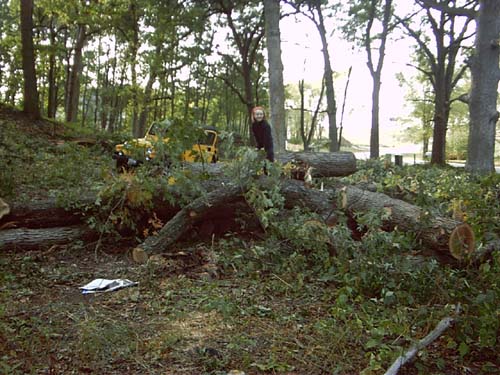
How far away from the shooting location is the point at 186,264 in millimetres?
5395

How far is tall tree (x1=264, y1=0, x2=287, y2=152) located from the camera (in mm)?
12703

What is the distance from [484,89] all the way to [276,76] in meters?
5.74

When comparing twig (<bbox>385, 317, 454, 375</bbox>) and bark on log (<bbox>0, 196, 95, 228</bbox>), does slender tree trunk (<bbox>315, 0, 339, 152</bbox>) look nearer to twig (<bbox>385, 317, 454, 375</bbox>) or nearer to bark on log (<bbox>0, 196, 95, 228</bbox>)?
bark on log (<bbox>0, 196, 95, 228</bbox>)

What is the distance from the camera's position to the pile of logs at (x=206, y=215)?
548 centimetres

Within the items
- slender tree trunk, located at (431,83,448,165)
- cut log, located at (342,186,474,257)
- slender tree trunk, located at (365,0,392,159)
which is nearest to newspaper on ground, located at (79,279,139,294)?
cut log, located at (342,186,474,257)

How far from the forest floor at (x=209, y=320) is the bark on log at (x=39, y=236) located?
0.14m

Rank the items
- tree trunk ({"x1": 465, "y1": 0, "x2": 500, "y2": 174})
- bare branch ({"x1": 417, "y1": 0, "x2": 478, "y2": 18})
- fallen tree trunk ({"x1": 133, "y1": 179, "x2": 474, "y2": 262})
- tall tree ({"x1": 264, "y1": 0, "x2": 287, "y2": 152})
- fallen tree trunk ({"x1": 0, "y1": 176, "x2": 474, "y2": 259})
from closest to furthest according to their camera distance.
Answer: fallen tree trunk ({"x1": 133, "y1": 179, "x2": 474, "y2": 262})
fallen tree trunk ({"x1": 0, "y1": 176, "x2": 474, "y2": 259})
bare branch ({"x1": 417, "y1": 0, "x2": 478, "y2": 18})
tree trunk ({"x1": 465, "y1": 0, "x2": 500, "y2": 174})
tall tree ({"x1": 264, "y1": 0, "x2": 287, "y2": 152})

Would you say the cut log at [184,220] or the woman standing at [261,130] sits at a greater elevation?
the woman standing at [261,130]

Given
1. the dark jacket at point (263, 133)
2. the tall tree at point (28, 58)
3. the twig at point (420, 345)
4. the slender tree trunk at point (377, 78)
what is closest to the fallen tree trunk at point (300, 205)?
the dark jacket at point (263, 133)

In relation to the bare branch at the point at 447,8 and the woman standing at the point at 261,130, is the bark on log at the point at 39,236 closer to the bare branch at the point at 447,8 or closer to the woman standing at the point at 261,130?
the woman standing at the point at 261,130

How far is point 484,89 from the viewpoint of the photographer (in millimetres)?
11586

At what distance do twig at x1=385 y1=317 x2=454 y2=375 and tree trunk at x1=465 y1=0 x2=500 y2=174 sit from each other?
9.98 metres

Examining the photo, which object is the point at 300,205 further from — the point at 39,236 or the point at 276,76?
the point at 276,76

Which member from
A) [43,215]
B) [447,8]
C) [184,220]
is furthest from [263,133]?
[447,8]
